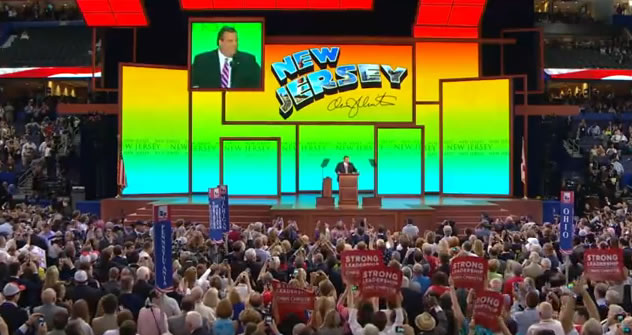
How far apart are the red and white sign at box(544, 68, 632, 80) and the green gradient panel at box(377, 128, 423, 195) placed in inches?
728

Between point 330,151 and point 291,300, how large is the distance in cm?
2015

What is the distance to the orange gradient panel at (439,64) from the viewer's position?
1113 inches

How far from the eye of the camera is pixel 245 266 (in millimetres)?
12047

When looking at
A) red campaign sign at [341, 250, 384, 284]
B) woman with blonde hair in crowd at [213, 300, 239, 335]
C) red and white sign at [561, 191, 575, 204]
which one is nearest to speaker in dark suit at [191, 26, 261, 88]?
red and white sign at [561, 191, 575, 204]

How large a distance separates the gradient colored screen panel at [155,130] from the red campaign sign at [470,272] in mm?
18135

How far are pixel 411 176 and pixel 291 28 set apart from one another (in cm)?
616

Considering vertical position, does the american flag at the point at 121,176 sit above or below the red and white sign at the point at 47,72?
below

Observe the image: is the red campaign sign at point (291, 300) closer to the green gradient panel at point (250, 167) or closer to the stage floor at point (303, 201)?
the stage floor at point (303, 201)

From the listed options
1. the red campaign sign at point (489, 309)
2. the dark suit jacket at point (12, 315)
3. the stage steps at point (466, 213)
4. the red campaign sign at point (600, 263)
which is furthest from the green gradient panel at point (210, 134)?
the red campaign sign at point (489, 309)

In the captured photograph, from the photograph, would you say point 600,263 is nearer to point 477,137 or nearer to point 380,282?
point 380,282

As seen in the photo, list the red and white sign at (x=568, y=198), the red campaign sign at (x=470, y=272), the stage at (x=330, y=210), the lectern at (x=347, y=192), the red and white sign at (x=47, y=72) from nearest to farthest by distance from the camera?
the red campaign sign at (x=470, y=272) → the red and white sign at (x=568, y=198) → the stage at (x=330, y=210) → the lectern at (x=347, y=192) → the red and white sign at (x=47, y=72)

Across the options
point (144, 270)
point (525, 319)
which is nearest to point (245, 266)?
point (144, 270)

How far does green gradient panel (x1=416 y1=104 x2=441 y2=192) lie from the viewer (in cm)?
2827

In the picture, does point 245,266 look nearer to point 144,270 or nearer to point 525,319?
point 144,270
